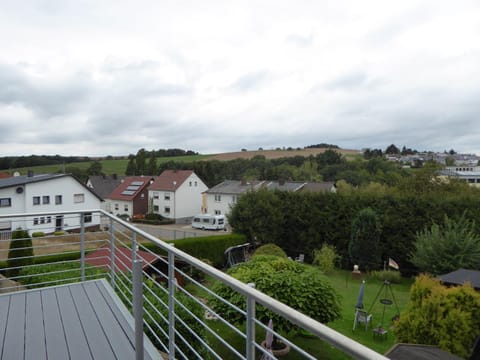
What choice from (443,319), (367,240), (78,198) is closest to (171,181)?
(78,198)

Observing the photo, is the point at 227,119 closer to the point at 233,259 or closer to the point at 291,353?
the point at 233,259

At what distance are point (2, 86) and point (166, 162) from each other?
49.0 metres

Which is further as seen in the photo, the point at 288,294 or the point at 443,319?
the point at 288,294

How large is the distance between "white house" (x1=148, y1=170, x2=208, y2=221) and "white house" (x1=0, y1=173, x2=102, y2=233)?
8673 millimetres

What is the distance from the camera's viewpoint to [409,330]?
6875 millimetres

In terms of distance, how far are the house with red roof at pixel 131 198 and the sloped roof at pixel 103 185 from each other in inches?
102

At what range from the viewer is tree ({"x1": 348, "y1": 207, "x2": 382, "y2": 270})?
54.4 feet

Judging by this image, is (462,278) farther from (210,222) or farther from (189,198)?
(189,198)

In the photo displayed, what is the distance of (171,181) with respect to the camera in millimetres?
39406

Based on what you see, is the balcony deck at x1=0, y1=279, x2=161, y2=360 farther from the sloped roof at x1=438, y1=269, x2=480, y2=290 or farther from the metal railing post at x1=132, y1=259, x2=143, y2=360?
the sloped roof at x1=438, y1=269, x2=480, y2=290

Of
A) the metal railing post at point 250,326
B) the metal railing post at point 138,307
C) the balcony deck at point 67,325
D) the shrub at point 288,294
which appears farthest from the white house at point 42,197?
the metal railing post at point 250,326

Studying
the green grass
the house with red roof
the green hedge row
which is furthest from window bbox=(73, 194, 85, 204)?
the green grass

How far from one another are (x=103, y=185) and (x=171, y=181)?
1172 centimetres

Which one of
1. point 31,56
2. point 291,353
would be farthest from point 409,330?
point 31,56
